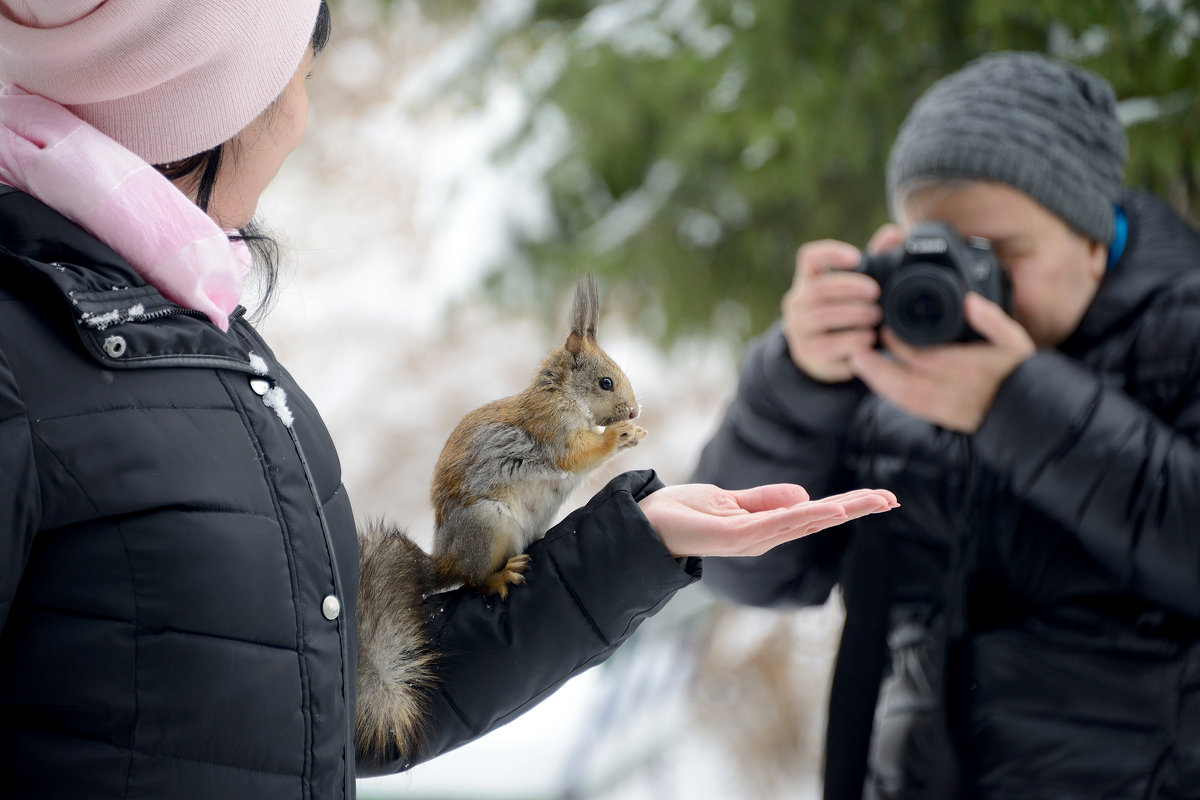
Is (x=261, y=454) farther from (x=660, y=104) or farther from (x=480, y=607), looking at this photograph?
(x=660, y=104)

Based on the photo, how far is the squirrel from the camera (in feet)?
2.41

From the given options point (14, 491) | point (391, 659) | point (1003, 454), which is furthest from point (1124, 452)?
point (14, 491)

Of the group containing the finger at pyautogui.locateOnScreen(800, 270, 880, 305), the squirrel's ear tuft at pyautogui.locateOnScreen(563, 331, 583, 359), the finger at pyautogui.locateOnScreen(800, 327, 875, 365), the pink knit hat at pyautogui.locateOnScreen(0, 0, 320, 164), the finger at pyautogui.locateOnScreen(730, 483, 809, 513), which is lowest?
the finger at pyautogui.locateOnScreen(730, 483, 809, 513)

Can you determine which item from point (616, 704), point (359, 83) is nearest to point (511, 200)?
point (616, 704)

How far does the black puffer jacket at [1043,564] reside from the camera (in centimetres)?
98

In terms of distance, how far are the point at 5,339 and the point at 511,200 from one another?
66.0 inches

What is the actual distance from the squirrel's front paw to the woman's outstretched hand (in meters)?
0.06

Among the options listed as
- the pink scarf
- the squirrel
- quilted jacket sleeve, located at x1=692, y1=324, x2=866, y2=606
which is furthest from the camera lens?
the pink scarf

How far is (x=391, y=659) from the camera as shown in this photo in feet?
2.32

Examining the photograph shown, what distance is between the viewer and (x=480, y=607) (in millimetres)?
739

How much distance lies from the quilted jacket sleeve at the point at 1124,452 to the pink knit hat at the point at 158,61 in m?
0.81

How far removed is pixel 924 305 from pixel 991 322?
0.07m

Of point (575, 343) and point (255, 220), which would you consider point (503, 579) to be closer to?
point (575, 343)

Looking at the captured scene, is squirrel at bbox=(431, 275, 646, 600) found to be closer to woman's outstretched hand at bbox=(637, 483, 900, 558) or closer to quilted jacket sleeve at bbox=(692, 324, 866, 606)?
woman's outstretched hand at bbox=(637, 483, 900, 558)
